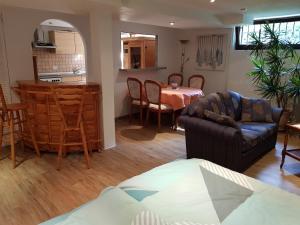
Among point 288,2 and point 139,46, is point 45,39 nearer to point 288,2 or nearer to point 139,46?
point 139,46

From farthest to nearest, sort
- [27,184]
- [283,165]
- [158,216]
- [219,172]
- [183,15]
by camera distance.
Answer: [183,15]
[283,165]
[27,184]
[219,172]
[158,216]

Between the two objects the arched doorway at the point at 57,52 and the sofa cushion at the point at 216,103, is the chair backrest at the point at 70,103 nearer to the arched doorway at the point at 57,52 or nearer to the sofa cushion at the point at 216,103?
the sofa cushion at the point at 216,103

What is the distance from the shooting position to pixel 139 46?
6027mm

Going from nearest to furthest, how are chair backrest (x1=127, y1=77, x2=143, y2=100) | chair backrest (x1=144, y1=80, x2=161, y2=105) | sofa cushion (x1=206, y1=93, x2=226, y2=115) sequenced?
1. sofa cushion (x1=206, y1=93, x2=226, y2=115)
2. chair backrest (x1=144, y1=80, x2=161, y2=105)
3. chair backrest (x1=127, y1=77, x2=143, y2=100)

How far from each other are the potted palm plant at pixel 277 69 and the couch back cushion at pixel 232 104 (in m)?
0.99

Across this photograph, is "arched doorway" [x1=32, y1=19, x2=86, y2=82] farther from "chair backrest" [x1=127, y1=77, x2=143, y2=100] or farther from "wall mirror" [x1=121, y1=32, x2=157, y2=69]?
"chair backrest" [x1=127, y1=77, x2=143, y2=100]

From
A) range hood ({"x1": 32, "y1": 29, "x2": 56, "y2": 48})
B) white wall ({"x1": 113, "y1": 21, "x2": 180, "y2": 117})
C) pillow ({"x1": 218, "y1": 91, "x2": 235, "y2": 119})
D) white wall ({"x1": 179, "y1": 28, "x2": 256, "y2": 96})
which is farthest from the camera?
range hood ({"x1": 32, "y1": 29, "x2": 56, "y2": 48})

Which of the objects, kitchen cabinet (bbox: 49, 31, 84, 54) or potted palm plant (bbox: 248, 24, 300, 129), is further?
kitchen cabinet (bbox: 49, 31, 84, 54)

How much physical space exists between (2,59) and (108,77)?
1.60 meters

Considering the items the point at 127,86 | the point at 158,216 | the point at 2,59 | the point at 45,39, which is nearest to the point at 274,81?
the point at 127,86

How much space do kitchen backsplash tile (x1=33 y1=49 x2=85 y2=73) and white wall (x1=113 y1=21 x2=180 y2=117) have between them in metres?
2.31

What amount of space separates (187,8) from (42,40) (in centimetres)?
401

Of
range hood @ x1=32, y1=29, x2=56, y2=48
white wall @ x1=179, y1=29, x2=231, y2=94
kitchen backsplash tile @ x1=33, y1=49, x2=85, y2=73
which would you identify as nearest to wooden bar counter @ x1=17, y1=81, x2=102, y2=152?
range hood @ x1=32, y1=29, x2=56, y2=48

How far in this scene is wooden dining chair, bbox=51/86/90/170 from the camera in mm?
3016
